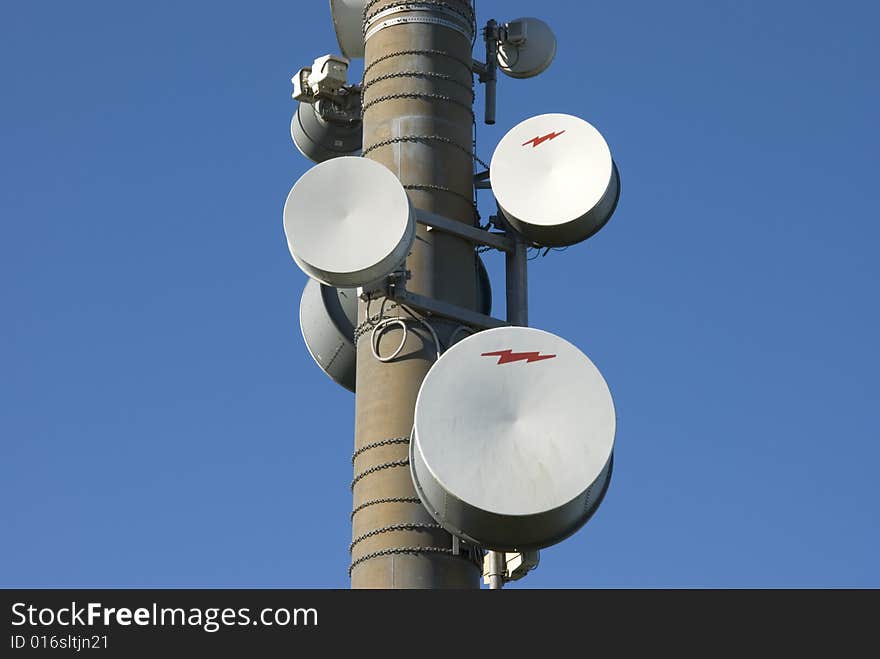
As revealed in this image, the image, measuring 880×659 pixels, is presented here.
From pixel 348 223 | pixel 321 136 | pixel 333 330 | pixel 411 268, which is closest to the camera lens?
pixel 348 223

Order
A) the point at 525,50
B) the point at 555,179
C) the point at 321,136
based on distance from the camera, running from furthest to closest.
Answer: the point at 321,136 < the point at 525,50 < the point at 555,179

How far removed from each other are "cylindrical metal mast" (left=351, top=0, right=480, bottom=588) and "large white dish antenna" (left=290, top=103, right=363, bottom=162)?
279cm

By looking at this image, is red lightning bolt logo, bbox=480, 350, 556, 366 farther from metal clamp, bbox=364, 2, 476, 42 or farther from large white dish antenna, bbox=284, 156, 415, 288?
metal clamp, bbox=364, 2, 476, 42

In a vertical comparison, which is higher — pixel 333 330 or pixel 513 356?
pixel 333 330

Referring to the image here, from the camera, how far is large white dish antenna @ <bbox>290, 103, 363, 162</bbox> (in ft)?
110

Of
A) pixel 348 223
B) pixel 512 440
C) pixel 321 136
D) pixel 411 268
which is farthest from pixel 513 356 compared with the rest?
pixel 321 136

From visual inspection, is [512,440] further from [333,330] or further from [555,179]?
[333,330]

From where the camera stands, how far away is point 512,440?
23.8 m

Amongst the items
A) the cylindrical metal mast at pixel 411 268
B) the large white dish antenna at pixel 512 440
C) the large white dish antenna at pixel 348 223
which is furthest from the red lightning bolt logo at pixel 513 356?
the cylindrical metal mast at pixel 411 268

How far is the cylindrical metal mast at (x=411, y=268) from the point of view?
26328mm

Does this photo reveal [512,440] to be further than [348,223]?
No

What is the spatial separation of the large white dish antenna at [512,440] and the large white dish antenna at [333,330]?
634 cm

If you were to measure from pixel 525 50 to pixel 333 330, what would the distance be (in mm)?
6501
